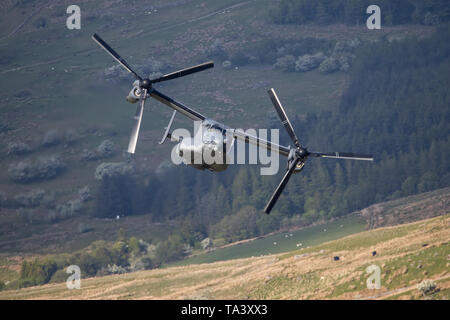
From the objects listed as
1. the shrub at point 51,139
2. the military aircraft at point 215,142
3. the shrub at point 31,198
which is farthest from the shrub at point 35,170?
the military aircraft at point 215,142

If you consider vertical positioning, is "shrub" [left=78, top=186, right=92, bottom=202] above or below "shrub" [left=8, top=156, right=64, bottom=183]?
below

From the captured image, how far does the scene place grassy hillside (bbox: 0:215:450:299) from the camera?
281 feet

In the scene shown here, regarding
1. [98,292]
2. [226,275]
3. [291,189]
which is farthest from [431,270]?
[291,189]

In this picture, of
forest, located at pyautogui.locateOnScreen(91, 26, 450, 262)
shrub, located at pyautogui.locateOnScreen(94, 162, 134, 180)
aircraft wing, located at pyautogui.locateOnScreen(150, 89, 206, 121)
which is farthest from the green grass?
aircraft wing, located at pyautogui.locateOnScreen(150, 89, 206, 121)

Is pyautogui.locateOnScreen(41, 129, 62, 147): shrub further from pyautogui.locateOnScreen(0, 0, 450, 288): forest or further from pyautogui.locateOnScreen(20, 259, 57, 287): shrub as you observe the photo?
pyautogui.locateOnScreen(20, 259, 57, 287): shrub

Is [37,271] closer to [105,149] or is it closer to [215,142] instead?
[105,149]

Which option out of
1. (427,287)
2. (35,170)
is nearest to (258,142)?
(427,287)

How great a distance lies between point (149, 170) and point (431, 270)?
353ft

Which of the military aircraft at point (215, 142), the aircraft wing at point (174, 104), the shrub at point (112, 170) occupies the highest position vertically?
the shrub at point (112, 170)

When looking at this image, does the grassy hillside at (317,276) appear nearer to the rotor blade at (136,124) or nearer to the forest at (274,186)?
the rotor blade at (136,124)

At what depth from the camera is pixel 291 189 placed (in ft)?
577

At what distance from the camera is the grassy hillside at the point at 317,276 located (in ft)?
281
